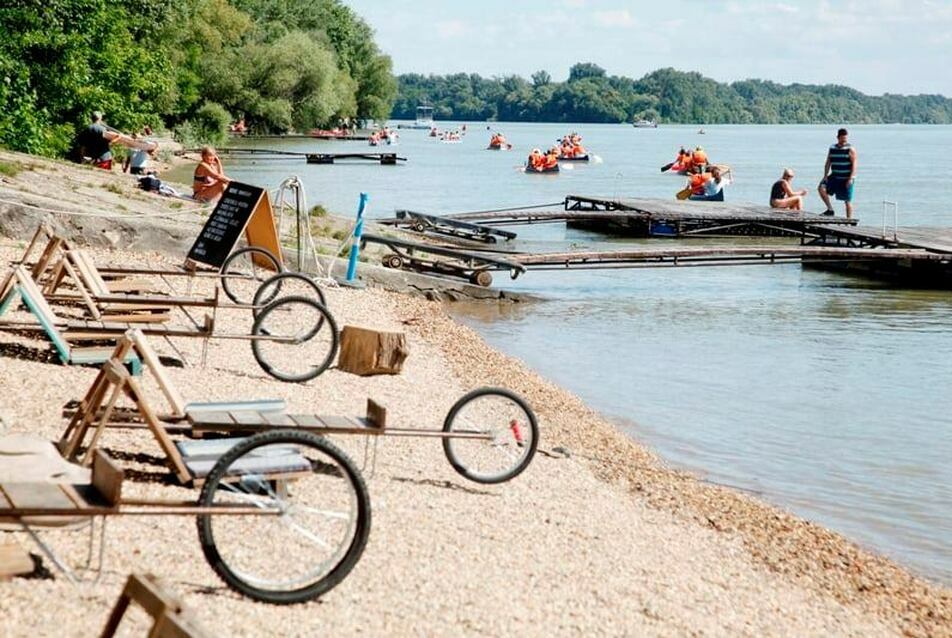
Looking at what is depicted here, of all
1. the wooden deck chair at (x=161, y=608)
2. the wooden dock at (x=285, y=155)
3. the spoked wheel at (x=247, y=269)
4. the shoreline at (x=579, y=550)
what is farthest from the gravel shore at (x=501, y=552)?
the wooden dock at (x=285, y=155)

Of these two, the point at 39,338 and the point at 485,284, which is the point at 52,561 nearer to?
the point at 39,338

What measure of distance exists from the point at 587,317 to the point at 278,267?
787 cm

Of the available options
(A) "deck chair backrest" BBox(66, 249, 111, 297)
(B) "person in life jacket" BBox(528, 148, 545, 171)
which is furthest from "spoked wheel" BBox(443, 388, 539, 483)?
(B) "person in life jacket" BBox(528, 148, 545, 171)

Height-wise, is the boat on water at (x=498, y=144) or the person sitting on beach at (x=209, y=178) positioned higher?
the person sitting on beach at (x=209, y=178)

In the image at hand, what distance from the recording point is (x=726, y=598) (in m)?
6.98

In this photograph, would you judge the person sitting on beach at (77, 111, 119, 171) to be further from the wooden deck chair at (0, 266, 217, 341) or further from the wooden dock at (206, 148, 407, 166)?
the wooden dock at (206, 148, 407, 166)

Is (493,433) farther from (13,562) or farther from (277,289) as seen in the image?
(277,289)

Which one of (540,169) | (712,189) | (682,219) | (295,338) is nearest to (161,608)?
(295,338)

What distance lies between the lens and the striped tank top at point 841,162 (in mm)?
26234

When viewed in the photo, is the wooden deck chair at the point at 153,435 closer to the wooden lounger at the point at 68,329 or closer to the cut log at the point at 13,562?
the cut log at the point at 13,562

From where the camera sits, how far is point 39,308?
29.4 feet

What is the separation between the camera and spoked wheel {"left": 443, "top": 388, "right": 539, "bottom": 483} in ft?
27.2

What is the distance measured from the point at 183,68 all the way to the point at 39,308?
5874cm

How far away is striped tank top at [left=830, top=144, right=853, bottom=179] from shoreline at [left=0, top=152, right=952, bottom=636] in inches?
630
